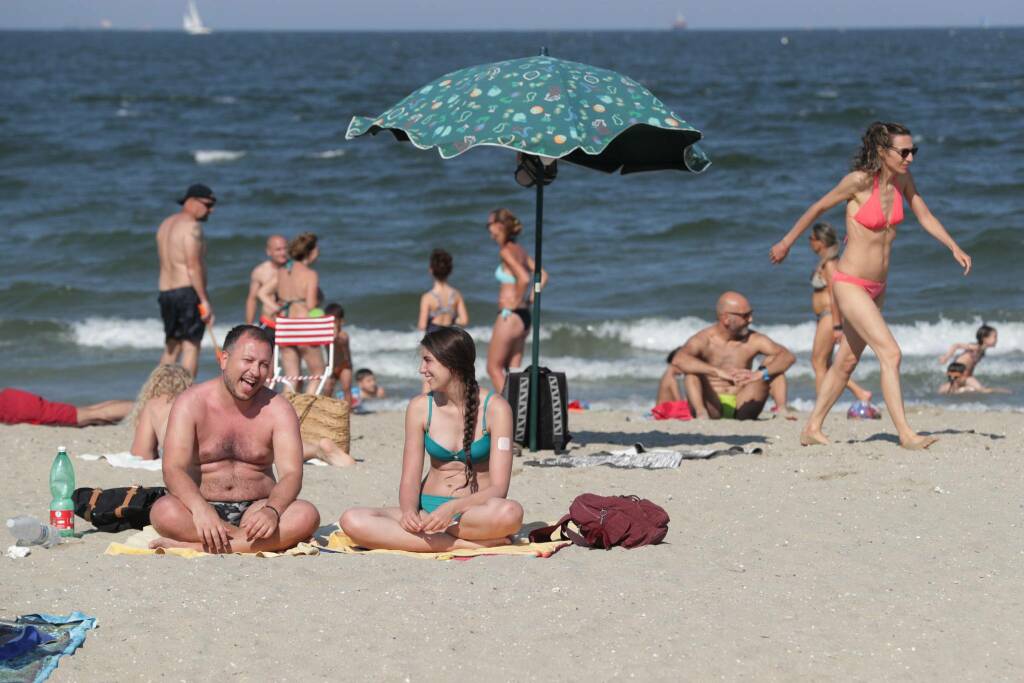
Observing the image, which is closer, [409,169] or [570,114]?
[570,114]

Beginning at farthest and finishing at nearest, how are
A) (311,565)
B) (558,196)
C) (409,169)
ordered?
1. (409,169)
2. (558,196)
3. (311,565)

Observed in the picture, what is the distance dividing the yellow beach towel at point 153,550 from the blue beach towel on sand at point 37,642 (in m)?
0.75

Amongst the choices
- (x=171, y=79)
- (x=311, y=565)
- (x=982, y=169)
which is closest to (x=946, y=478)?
(x=311, y=565)

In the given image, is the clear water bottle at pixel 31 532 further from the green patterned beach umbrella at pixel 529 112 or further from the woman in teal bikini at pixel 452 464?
the green patterned beach umbrella at pixel 529 112

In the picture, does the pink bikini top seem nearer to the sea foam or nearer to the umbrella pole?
the umbrella pole

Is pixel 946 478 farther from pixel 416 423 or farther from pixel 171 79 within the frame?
pixel 171 79

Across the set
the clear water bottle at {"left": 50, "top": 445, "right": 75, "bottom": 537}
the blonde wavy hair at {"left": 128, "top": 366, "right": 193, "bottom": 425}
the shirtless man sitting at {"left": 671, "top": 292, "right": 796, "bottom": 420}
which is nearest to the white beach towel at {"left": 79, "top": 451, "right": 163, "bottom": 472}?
the blonde wavy hair at {"left": 128, "top": 366, "right": 193, "bottom": 425}

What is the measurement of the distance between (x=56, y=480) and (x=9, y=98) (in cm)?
4293

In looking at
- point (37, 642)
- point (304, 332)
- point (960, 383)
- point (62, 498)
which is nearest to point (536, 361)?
point (304, 332)

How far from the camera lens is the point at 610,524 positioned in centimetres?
556

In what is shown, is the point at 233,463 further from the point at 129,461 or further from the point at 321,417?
the point at 321,417

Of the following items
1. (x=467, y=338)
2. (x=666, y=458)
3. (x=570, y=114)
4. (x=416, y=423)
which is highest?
(x=570, y=114)

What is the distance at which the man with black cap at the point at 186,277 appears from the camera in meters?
9.82

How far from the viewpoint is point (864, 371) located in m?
13.0
